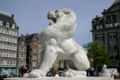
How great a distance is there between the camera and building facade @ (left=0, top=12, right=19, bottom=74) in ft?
137

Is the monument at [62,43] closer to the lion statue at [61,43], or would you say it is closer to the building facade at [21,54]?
the lion statue at [61,43]

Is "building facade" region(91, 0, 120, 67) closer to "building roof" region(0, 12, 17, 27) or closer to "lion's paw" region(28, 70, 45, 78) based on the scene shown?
"building roof" region(0, 12, 17, 27)

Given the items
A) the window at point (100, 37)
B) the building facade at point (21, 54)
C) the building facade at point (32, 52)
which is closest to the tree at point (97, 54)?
the window at point (100, 37)

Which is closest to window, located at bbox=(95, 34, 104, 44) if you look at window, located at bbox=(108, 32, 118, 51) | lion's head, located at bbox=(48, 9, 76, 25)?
window, located at bbox=(108, 32, 118, 51)

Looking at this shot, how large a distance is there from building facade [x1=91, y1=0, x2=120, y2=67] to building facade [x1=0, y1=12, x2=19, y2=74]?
63.2 ft

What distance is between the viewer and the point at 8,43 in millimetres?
43219

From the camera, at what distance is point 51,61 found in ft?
16.2

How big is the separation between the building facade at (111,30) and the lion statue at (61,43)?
34859 mm

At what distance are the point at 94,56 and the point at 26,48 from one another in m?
21.9

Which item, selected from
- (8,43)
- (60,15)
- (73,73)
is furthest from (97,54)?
(73,73)

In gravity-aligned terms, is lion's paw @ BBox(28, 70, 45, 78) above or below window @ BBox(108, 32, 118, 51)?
below

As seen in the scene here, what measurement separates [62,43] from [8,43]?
131ft

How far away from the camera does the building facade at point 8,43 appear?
137 ft

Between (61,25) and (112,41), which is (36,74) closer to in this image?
(61,25)
